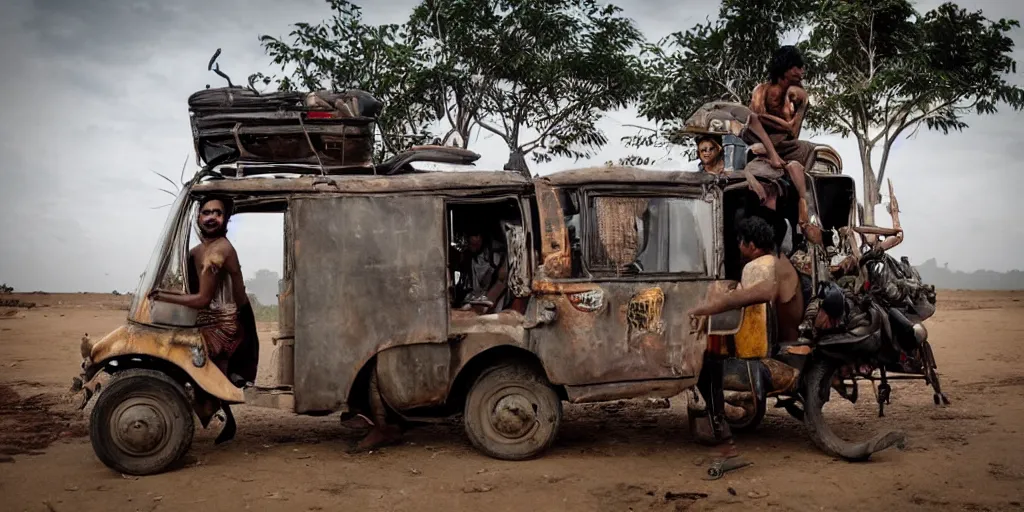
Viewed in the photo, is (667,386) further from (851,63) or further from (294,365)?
(851,63)

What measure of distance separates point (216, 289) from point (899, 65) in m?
18.3

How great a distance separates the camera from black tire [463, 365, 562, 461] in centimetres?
695

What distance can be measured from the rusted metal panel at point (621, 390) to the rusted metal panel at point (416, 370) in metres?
0.98

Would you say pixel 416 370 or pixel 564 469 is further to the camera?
pixel 416 370

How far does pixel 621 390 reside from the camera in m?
6.93

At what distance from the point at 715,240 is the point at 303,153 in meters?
3.45

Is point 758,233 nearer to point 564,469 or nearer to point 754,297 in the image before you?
point 754,297

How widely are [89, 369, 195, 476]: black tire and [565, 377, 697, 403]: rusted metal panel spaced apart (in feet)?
9.69

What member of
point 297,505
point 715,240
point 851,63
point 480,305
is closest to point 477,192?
point 480,305

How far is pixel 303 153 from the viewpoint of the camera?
743cm

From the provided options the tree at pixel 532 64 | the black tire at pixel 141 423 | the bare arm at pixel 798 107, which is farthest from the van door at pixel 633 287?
the tree at pixel 532 64

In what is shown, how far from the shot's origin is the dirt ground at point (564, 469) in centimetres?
584

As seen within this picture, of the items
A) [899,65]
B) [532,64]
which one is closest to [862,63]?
[899,65]

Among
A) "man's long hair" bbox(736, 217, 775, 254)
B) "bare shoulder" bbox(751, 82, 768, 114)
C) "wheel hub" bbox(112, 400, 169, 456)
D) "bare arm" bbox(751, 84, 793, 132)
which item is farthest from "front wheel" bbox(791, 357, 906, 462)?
"wheel hub" bbox(112, 400, 169, 456)
